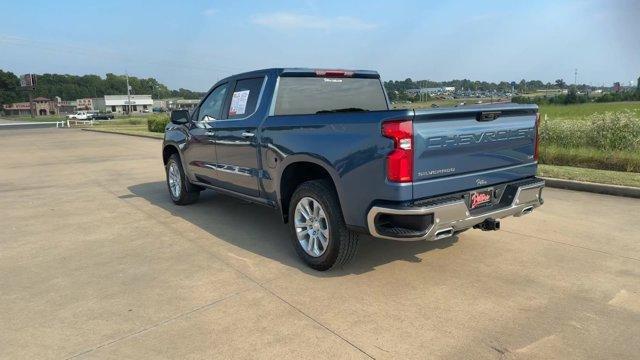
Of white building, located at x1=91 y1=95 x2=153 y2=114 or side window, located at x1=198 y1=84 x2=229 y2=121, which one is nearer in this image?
side window, located at x1=198 y1=84 x2=229 y2=121

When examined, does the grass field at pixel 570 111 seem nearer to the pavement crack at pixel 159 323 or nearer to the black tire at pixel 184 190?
the black tire at pixel 184 190

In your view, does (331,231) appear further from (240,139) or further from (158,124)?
(158,124)

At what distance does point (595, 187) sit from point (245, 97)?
554 cm

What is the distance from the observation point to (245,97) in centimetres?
545

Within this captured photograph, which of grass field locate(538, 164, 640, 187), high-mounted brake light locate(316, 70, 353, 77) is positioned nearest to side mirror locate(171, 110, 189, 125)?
high-mounted brake light locate(316, 70, 353, 77)

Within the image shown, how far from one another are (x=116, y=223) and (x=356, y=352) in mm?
4536

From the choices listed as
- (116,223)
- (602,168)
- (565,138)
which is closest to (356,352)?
(116,223)

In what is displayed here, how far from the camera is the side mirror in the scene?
6549mm

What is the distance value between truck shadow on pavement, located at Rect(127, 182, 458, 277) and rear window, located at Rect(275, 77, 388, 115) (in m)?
1.45

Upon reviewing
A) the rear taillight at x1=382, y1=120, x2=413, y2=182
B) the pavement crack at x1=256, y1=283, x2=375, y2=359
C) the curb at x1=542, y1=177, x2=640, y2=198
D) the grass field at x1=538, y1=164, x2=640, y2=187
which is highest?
the rear taillight at x1=382, y1=120, x2=413, y2=182

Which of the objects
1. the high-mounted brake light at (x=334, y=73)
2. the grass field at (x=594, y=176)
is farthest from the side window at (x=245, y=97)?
the grass field at (x=594, y=176)

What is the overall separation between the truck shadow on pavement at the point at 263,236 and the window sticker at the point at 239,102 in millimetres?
1426

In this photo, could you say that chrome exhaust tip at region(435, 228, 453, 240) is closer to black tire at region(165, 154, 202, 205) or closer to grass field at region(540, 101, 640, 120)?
black tire at region(165, 154, 202, 205)

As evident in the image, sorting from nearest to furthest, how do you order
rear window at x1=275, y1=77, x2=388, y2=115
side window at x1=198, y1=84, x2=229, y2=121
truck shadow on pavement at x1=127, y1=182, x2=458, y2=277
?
truck shadow on pavement at x1=127, y1=182, x2=458, y2=277
rear window at x1=275, y1=77, x2=388, y2=115
side window at x1=198, y1=84, x2=229, y2=121
